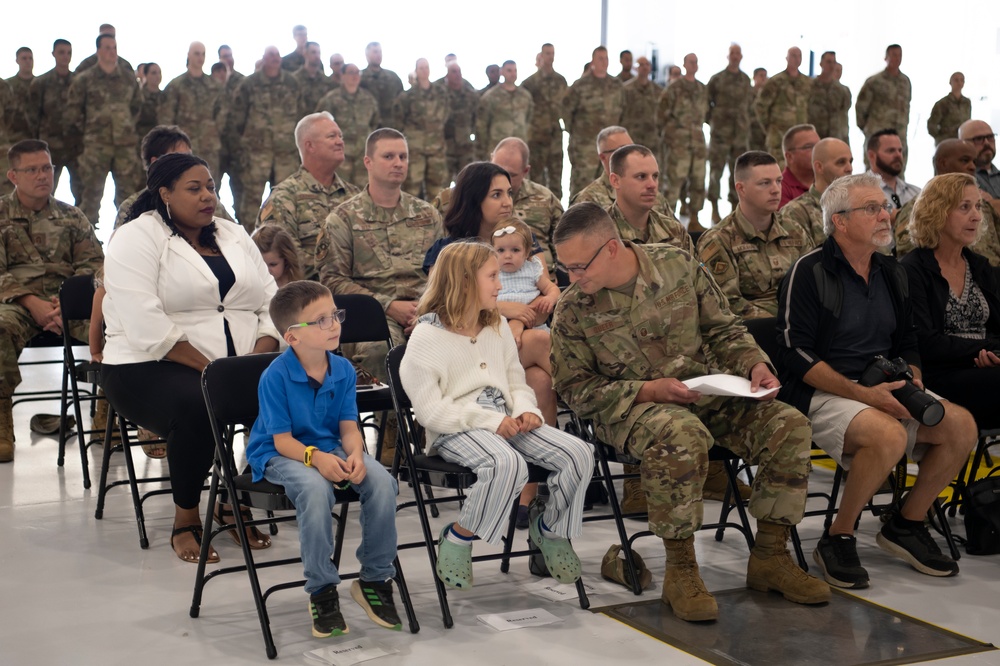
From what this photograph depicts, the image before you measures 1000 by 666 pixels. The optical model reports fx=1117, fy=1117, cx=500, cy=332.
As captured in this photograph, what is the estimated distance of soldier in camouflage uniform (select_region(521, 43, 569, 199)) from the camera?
13.7m

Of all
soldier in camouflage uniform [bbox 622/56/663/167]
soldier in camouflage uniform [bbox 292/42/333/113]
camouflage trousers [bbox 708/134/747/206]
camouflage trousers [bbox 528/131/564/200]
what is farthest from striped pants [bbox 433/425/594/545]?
camouflage trousers [bbox 708/134/747/206]

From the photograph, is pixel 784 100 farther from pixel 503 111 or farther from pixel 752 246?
pixel 752 246

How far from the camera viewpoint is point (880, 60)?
16.4 meters

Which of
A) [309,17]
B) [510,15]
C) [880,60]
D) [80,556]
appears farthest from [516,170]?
[880,60]

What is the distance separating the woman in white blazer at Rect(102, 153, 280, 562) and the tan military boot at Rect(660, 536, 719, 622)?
152 centimetres

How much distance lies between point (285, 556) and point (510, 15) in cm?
1271

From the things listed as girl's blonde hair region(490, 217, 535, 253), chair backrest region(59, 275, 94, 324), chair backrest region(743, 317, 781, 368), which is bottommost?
chair backrest region(743, 317, 781, 368)

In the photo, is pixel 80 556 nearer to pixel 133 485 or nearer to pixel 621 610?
pixel 133 485

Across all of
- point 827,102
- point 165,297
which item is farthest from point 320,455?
point 827,102

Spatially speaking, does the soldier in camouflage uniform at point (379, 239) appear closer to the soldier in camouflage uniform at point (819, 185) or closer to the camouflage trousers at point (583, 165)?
the soldier in camouflage uniform at point (819, 185)

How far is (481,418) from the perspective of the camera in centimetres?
347

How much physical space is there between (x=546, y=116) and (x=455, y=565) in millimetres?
10958

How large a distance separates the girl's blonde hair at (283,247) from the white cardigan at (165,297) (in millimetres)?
786

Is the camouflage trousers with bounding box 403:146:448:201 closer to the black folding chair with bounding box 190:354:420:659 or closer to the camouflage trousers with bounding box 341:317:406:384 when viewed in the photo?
the camouflage trousers with bounding box 341:317:406:384
